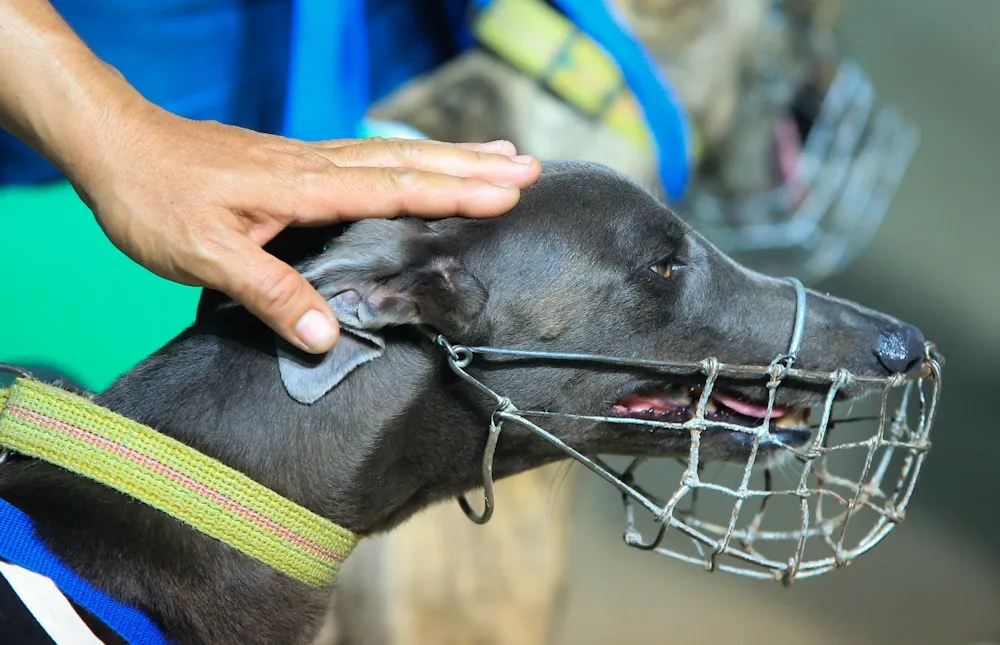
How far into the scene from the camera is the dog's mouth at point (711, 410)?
79.2 inches

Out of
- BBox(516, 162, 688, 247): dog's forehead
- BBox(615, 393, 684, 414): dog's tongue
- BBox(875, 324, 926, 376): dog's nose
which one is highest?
BBox(516, 162, 688, 247): dog's forehead

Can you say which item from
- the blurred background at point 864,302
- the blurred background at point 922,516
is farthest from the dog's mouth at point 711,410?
the blurred background at point 922,516

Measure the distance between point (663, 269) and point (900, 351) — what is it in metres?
0.52

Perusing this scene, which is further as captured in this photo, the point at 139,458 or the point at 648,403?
the point at 648,403

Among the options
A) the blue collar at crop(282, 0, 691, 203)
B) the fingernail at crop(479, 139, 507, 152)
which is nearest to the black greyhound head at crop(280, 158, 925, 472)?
the fingernail at crop(479, 139, 507, 152)

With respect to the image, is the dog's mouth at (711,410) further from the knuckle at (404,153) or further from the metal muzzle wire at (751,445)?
the knuckle at (404,153)

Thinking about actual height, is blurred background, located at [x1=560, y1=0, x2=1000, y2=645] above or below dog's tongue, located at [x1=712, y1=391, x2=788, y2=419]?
below

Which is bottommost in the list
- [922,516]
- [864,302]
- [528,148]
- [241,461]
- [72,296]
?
[922,516]

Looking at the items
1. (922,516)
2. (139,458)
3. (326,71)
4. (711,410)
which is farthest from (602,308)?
(922,516)

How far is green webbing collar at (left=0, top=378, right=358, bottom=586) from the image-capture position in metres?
1.68

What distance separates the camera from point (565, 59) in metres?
3.64

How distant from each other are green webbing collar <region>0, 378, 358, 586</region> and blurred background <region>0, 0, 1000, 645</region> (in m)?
1.25

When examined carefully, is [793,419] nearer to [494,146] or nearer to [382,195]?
[494,146]

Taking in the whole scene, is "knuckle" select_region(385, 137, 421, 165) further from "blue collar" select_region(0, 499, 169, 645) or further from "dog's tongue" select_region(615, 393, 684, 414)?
"blue collar" select_region(0, 499, 169, 645)
